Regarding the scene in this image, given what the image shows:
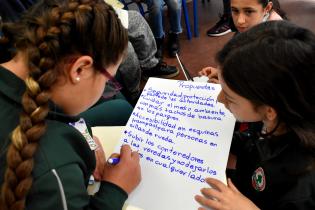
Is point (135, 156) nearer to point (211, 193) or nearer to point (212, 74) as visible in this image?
point (211, 193)

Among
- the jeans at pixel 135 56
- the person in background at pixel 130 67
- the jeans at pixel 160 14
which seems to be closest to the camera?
the person in background at pixel 130 67

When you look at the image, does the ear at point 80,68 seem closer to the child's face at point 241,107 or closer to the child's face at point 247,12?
the child's face at point 241,107

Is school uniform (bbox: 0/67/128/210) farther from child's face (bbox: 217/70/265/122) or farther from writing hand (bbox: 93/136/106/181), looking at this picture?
child's face (bbox: 217/70/265/122)

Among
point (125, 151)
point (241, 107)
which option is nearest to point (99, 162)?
point (125, 151)

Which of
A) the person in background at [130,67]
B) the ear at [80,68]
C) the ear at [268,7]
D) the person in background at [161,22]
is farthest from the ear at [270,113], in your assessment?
the person in background at [161,22]

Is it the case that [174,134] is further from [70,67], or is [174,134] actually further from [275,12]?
[275,12]

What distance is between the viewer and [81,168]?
1.95ft

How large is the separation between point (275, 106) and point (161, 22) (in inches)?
75.6

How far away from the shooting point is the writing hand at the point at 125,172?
28.0 inches

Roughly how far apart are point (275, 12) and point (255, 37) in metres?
0.75

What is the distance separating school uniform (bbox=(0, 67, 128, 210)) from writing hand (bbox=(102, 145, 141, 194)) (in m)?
0.11

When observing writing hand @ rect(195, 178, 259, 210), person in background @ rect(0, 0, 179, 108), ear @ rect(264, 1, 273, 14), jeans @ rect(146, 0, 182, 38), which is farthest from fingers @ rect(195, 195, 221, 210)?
→ jeans @ rect(146, 0, 182, 38)

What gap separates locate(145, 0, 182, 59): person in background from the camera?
238 centimetres

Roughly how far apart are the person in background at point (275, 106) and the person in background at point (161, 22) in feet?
5.64
